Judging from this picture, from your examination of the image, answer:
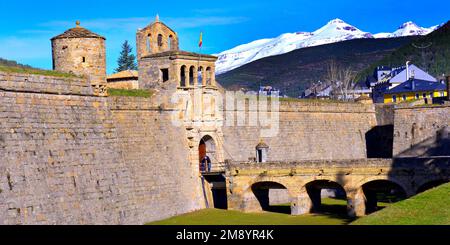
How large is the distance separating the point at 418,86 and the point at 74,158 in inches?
1862

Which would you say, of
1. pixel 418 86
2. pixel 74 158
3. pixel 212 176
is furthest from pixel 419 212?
→ pixel 418 86

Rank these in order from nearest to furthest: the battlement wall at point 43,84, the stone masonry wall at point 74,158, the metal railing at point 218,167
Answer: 1. the stone masonry wall at point 74,158
2. the battlement wall at point 43,84
3. the metal railing at point 218,167

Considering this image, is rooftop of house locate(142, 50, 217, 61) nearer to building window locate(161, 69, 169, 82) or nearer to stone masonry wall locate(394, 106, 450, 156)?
building window locate(161, 69, 169, 82)

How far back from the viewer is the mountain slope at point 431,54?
106500 millimetres

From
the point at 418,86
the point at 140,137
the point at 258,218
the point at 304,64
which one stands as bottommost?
the point at 258,218

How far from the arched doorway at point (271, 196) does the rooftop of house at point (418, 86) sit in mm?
26863

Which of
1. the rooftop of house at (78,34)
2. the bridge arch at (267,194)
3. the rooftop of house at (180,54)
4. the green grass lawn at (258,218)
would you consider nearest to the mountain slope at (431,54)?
the bridge arch at (267,194)

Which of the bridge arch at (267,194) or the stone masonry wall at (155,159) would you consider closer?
the stone masonry wall at (155,159)

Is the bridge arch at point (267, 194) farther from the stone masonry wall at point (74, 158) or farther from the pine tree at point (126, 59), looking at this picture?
the pine tree at point (126, 59)

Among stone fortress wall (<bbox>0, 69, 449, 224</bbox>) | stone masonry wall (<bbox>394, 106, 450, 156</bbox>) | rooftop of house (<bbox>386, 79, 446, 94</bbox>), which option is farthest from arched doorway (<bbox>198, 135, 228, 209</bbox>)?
rooftop of house (<bbox>386, 79, 446, 94</bbox>)

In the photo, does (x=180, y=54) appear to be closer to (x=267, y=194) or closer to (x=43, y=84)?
(x=267, y=194)

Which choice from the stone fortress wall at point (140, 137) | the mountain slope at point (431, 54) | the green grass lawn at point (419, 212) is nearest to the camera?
the green grass lawn at point (419, 212)

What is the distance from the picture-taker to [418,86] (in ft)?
248

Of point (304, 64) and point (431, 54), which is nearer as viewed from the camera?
point (431, 54)
